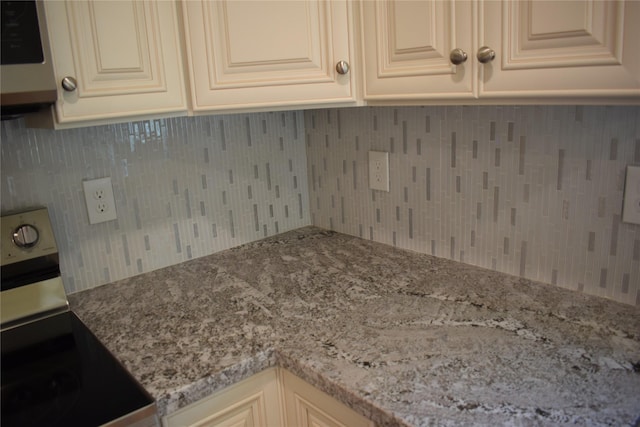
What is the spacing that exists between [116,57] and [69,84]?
0.11 metres

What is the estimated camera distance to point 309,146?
5.59ft

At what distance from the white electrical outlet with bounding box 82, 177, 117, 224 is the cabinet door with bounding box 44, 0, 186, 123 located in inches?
13.7

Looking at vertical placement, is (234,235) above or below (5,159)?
below

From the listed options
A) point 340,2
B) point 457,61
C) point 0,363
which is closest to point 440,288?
point 457,61

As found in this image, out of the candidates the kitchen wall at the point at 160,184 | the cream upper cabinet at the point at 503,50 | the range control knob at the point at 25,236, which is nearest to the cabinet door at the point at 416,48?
the cream upper cabinet at the point at 503,50

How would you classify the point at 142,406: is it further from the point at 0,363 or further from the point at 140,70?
the point at 140,70

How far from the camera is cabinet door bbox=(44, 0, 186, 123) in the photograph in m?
0.97

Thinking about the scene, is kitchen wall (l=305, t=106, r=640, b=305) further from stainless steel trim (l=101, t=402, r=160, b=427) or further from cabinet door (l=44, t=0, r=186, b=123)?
stainless steel trim (l=101, t=402, r=160, b=427)

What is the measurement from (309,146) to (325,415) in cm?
94

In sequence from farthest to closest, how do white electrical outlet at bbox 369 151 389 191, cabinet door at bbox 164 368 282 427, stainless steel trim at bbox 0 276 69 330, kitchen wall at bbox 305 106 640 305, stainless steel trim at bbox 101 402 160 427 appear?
white electrical outlet at bbox 369 151 389 191 → stainless steel trim at bbox 0 276 69 330 → kitchen wall at bbox 305 106 640 305 → cabinet door at bbox 164 368 282 427 → stainless steel trim at bbox 101 402 160 427

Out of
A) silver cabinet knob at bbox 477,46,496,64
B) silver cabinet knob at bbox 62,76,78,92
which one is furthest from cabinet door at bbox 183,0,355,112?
silver cabinet knob at bbox 477,46,496,64

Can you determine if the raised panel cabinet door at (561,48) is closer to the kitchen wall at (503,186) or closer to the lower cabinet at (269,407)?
the kitchen wall at (503,186)

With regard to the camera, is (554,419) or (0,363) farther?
(0,363)

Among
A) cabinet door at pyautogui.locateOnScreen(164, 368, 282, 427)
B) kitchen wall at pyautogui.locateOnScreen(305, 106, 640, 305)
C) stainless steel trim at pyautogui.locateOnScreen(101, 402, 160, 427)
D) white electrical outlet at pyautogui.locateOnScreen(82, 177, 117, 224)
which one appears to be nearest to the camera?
stainless steel trim at pyautogui.locateOnScreen(101, 402, 160, 427)
